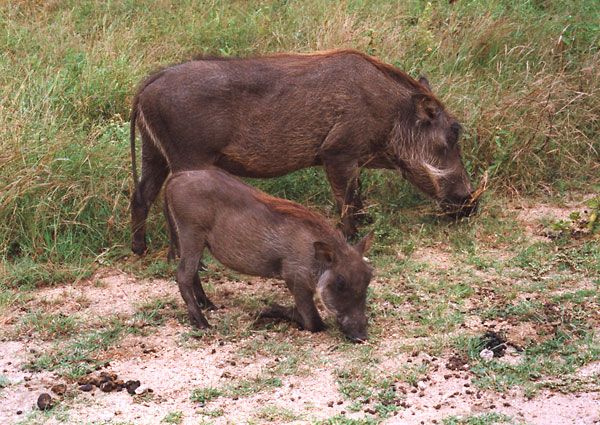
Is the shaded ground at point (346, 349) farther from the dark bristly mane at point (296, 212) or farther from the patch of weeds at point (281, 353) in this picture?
the dark bristly mane at point (296, 212)

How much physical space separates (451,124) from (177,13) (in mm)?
3260

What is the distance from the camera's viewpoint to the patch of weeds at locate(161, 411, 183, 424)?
4480 millimetres

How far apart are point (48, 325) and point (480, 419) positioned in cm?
243

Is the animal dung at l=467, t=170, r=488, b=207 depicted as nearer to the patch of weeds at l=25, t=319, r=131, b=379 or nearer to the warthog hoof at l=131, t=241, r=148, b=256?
the warthog hoof at l=131, t=241, r=148, b=256

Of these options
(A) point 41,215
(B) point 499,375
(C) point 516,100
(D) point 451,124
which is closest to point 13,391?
(A) point 41,215

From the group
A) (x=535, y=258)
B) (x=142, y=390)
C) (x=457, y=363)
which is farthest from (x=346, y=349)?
(x=535, y=258)

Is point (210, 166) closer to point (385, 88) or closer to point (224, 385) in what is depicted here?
point (385, 88)

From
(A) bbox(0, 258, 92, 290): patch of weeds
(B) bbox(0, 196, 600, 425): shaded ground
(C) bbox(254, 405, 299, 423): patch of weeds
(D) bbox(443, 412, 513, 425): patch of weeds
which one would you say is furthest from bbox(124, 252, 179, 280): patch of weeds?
(D) bbox(443, 412, 513, 425): patch of weeds

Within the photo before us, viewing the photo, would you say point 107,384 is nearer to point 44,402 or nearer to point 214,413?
point 44,402

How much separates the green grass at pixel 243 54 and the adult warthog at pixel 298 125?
1.20 ft

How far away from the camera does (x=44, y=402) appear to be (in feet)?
15.2

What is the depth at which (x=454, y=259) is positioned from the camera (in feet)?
21.1

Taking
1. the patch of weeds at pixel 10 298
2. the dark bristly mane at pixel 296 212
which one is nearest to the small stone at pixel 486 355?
the dark bristly mane at pixel 296 212

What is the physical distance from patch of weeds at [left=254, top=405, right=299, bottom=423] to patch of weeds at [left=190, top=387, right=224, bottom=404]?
Result: 0.87 ft
